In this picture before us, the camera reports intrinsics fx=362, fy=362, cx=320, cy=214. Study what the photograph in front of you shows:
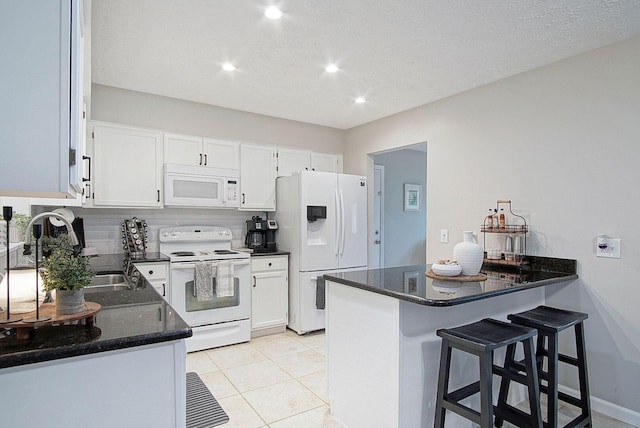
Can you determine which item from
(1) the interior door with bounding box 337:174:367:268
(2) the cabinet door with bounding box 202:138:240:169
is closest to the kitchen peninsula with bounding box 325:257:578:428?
(1) the interior door with bounding box 337:174:367:268

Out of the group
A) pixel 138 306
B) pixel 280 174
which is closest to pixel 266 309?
pixel 280 174

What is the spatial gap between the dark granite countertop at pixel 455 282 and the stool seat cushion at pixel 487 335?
0.54ft

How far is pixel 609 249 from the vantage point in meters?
2.49

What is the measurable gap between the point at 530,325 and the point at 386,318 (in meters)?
0.84

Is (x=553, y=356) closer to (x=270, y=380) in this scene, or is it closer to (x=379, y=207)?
(x=270, y=380)

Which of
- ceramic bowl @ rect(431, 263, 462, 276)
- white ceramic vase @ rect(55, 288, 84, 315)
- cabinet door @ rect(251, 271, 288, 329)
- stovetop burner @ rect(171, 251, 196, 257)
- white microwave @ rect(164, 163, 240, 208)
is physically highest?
white microwave @ rect(164, 163, 240, 208)

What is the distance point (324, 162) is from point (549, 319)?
323 centimetres

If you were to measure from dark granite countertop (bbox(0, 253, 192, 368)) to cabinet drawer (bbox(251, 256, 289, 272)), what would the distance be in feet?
7.41

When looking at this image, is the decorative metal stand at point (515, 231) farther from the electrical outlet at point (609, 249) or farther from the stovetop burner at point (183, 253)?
the stovetop burner at point (183, 253)

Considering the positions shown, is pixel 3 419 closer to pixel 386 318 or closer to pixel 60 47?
pixel 60 47

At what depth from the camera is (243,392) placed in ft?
8.89

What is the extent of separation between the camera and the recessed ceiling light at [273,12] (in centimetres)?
213

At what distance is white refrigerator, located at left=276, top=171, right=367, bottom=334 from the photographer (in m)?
3.96

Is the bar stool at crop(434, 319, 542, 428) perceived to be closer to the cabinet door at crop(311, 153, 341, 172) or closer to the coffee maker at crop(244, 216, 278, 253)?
the coffee maker at crop(244, 216, 278, 253)
